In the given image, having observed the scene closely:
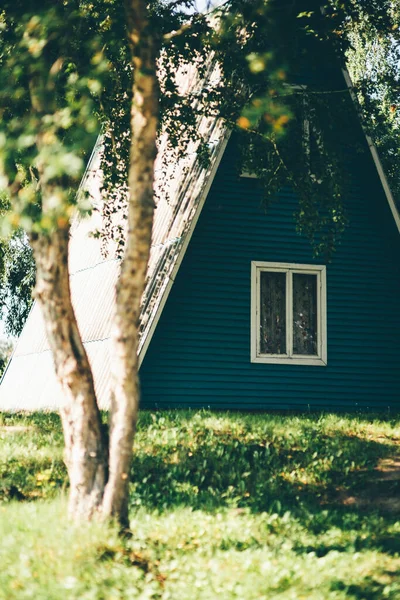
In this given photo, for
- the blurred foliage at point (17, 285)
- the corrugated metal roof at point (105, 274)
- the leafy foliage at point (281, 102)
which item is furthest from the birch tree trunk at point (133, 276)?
the blurred foliage at point (17, 285)

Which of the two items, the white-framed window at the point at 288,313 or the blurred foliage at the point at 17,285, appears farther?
the blurred foliage at the point at 17,285

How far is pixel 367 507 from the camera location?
850 centimetres

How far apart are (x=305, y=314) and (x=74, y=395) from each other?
31.9 feet

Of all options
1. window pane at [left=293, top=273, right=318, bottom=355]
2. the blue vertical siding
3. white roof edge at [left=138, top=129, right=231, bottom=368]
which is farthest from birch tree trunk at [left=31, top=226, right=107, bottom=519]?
window pane at [left=293, top=273, right=318, bottom=355]

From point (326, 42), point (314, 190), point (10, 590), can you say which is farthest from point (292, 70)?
point (10, 590)

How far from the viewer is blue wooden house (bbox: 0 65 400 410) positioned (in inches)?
582

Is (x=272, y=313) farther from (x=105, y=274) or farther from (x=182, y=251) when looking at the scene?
(x=105, y=274)

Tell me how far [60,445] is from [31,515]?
3.23 meters

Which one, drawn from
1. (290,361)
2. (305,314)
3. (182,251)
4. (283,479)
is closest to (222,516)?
(283,479)

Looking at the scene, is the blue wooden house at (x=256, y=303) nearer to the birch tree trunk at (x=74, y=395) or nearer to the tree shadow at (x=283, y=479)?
the tree shadow at (x=283, y=479)

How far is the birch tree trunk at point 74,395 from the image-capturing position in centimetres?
695

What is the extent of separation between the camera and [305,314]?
1619cm

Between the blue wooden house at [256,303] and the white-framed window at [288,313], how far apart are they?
0.02m

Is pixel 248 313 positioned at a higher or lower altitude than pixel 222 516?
higher
